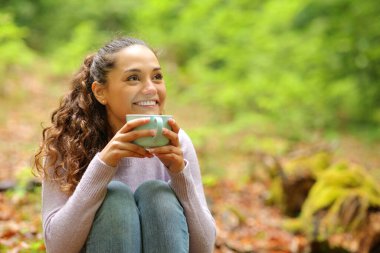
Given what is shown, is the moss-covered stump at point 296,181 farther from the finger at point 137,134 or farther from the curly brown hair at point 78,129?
the finger at point 137,134

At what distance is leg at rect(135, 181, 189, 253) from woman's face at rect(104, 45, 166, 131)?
0.98 ft

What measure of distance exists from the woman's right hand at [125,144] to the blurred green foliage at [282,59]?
5.94 metres

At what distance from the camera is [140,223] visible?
181 cm

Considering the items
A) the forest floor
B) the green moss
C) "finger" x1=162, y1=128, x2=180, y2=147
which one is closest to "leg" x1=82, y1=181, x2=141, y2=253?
"finger" x1=162, y1=128, x2=180, y2=147

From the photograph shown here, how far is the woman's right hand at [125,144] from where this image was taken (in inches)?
64.7

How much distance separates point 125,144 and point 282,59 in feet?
26.8

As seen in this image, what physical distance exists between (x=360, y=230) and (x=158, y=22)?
29.0ft

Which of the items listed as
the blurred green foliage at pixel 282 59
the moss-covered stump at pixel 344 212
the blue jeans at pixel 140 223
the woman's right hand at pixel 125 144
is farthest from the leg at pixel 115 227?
the blurred green foliage at pixel 282 59

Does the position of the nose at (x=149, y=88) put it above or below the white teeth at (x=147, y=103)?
above

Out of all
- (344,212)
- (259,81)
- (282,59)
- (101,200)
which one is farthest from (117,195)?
(282,59)

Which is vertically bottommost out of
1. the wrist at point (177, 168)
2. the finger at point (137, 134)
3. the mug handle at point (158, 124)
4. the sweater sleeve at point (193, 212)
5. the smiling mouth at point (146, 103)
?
the sweater sleeve at point (193, 212)

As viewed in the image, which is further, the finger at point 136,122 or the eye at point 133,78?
the eye at point 133,78

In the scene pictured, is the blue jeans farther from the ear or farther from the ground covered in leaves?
the ground covered in leaves

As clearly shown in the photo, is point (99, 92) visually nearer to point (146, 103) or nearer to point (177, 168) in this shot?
point (146, 103)
